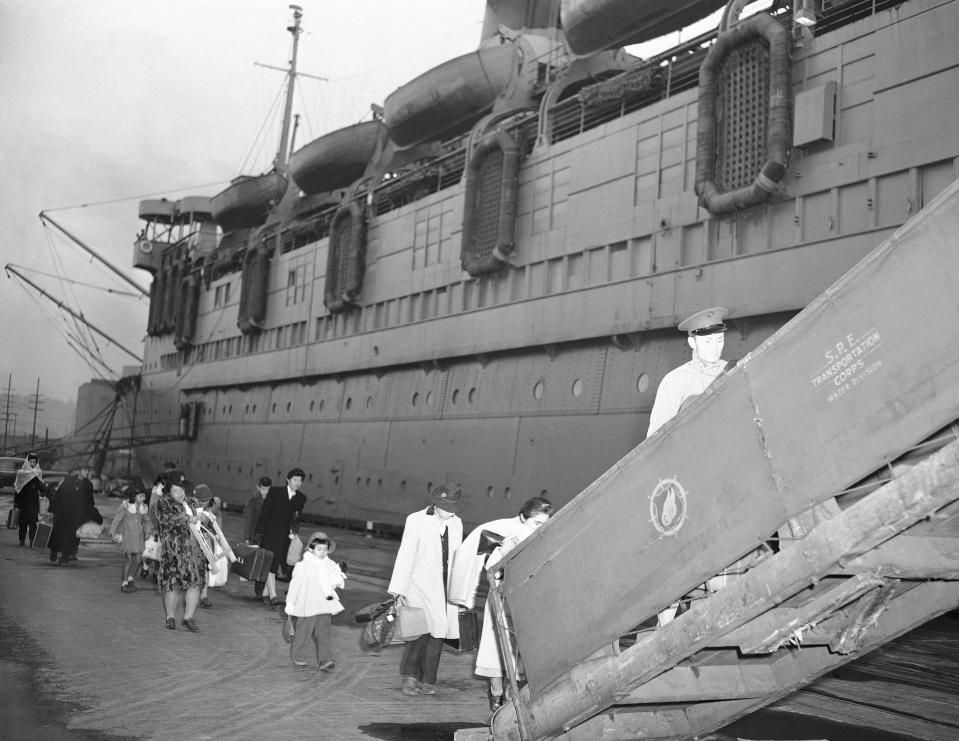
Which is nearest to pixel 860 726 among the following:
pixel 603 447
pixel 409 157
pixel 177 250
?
pixel 603 447

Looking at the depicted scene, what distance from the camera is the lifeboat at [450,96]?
26.9 meters

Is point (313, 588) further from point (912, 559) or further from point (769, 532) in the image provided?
point (912, 559)

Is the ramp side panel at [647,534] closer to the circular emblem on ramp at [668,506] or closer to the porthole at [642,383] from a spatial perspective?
the circular emblem on ramp at [668,506]

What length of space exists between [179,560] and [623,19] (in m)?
15.7

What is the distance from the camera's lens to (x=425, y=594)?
25.1 feet

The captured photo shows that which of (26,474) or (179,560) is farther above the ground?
(26,474)

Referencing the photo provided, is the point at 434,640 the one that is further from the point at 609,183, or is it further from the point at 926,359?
the point at 609,183

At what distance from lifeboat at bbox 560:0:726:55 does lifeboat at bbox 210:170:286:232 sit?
2437 cm

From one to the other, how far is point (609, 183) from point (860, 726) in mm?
14497

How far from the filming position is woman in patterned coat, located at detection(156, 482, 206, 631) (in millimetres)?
9945

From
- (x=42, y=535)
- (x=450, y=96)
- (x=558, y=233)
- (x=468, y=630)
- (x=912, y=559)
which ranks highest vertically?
(x=450, y=96)

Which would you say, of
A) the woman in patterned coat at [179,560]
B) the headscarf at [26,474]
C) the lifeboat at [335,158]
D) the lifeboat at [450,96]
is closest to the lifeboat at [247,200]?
the lifeboat at [335,158]

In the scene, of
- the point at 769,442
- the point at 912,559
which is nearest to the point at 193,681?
the point at 769,442

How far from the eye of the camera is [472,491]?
21969mm
